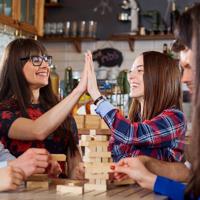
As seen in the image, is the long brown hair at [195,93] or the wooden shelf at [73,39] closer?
the long brown hair at [195,93]


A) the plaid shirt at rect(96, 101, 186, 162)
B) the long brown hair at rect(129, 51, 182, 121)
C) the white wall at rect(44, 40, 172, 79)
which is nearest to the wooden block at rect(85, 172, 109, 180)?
the plaid shirt at rect(96, 101, 186, 162)

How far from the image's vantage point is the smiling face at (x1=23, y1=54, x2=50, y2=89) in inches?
91.2

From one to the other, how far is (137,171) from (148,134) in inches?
13.1

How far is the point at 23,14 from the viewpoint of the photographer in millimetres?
4793

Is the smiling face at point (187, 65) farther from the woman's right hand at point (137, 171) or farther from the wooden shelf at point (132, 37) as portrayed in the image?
the wooden shelf at point (132, 37)

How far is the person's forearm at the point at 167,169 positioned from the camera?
69.2 inches

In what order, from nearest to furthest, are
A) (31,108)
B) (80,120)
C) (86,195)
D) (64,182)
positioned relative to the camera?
(86,195)
(64,182)
(31,108)
(80,120)

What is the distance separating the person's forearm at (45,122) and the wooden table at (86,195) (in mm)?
404

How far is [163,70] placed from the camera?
2.13 meters

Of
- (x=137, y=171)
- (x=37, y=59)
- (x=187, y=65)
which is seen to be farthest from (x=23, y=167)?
(x=37, y=59)

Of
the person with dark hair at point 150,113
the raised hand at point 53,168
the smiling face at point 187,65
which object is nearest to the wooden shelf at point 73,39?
the person with dark hair at point 150,113

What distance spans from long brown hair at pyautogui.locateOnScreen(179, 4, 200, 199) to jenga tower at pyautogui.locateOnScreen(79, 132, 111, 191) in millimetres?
405

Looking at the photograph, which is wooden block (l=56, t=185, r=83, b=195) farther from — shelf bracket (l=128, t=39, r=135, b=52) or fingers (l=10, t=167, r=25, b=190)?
shelf bracket (l=128, t=39, r=135, b=52)

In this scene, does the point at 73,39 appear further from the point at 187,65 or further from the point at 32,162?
the point at 187,65
